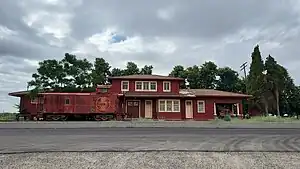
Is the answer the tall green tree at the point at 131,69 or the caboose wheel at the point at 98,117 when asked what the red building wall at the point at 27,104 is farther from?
the tall green tree at the point at 131,69

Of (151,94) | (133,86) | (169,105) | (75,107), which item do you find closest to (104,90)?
(75,107)

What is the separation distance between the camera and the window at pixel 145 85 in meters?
32.4

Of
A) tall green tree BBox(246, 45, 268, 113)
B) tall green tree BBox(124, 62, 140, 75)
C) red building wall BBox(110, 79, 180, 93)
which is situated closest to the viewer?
red building wall BBox(110, 79, 180, 93)

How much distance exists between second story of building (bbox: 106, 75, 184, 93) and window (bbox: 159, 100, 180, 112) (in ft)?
4.38

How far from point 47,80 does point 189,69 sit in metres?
27.3

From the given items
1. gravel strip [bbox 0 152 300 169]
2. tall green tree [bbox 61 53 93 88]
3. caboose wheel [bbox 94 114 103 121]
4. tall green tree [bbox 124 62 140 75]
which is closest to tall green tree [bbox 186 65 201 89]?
tall green tree [bbox 124 62 140 75]

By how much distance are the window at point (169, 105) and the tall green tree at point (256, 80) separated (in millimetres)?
16169

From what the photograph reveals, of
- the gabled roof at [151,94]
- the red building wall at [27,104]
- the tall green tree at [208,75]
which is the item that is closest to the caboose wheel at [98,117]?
the gabled roof at [151,94]

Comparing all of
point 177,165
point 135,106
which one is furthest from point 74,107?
point 177,165

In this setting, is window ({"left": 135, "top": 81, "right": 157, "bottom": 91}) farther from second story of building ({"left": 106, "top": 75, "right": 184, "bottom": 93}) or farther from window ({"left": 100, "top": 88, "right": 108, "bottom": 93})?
window ({"left": 100, "top": 88, "right": 108, "bottom": 93})

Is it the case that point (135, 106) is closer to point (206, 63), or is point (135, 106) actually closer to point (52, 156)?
point (52, 156)

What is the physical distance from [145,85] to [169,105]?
3.45m

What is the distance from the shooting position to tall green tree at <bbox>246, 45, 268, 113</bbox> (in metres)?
42.8

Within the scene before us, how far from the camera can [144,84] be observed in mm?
32562
